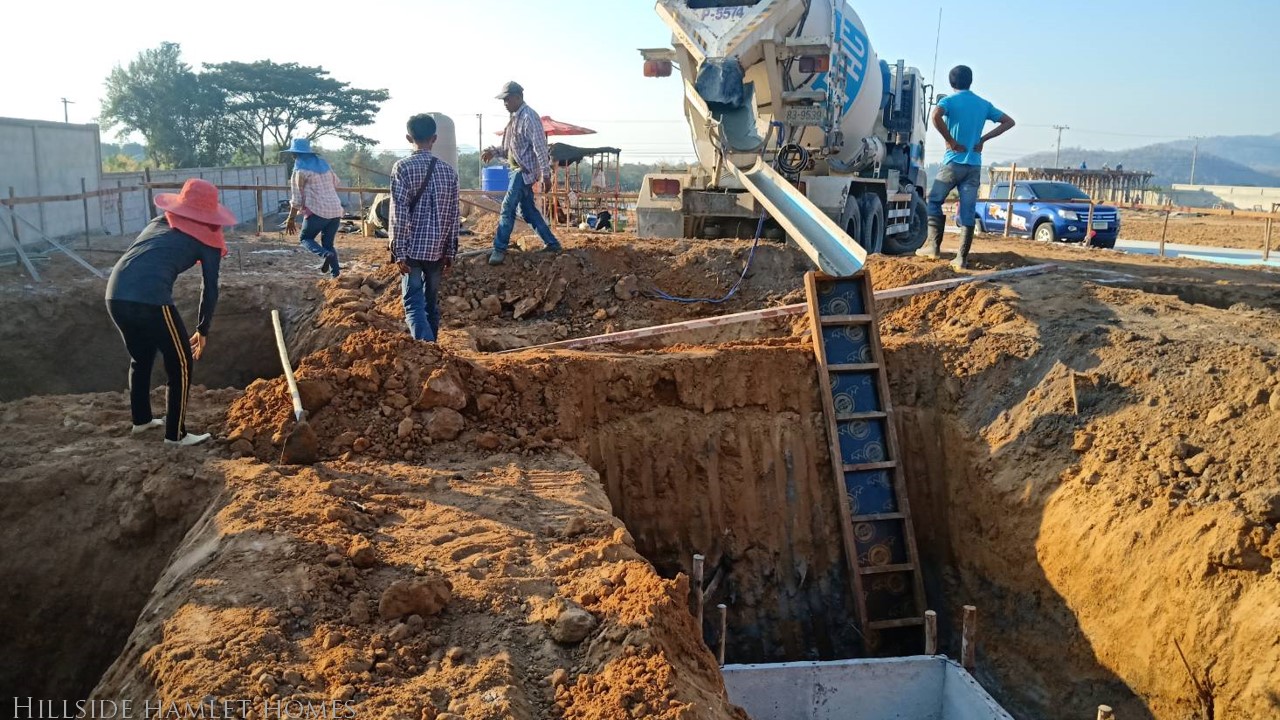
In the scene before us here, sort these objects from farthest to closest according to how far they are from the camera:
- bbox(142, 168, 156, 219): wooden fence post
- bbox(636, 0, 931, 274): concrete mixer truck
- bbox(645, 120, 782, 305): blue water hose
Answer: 1. bbox(142, 168, 156, 219): wooden fence post
2. bbox(636, 0, 931, 274): concrete mixer truck
3. bbox(645, 120, 782, 305): blue water hose

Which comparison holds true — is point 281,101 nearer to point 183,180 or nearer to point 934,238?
point 183,180

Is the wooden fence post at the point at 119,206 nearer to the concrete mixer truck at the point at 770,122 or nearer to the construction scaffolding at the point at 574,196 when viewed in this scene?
the construction scaffolding at the point at 574,196

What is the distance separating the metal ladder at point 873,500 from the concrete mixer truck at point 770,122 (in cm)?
128

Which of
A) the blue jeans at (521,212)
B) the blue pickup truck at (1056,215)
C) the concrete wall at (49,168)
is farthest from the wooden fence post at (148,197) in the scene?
the blue pickup truck at (1056,215)

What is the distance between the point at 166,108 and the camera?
1278 inches

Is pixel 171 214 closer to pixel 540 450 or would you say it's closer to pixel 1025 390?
pixel 540 450

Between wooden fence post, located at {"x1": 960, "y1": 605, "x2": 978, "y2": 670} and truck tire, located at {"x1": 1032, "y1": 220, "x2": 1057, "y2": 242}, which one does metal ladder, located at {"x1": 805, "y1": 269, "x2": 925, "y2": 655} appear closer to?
wooden fence post, located at {"x1": 960, "y1": 605, "x2": 978, "y2": 670}

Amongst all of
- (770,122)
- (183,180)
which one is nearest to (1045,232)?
(770,122)

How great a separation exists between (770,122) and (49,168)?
11561mm

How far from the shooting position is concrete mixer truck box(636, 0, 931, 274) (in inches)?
354

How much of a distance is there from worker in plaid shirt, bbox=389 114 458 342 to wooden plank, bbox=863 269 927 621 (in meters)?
3.42

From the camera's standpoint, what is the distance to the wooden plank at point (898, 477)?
6.78 meters

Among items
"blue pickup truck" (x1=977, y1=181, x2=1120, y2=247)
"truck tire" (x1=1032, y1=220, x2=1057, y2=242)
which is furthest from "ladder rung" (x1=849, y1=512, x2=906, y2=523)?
"truck tire" (x1=1032, y1=220, x2=1057, y2=242)

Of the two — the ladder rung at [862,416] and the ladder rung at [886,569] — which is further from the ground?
the ladder rung at [862,416]
